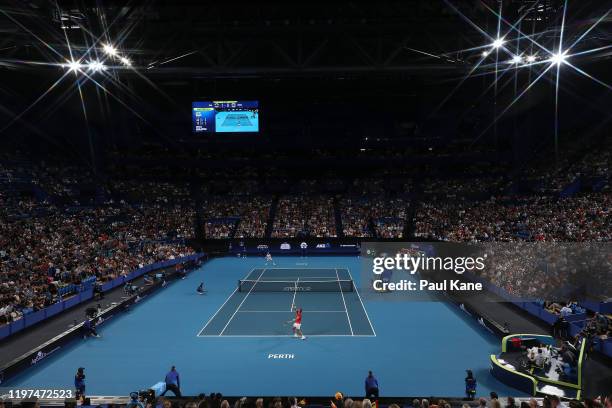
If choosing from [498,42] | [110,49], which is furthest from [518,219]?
[110,49]

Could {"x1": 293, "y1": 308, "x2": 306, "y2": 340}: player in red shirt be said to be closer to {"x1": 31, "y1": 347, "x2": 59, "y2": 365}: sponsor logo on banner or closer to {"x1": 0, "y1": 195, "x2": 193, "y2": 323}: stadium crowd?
{"x1": 31, "y1": 347, "x2": 59, "y2": 365}: sponsor logo on banner

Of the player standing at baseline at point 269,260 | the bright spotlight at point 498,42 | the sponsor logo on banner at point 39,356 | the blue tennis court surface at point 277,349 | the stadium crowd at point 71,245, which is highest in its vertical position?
the bright spotlight at point 498,42

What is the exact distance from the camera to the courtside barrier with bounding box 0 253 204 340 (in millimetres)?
17734

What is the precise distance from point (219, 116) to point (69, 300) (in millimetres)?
18683

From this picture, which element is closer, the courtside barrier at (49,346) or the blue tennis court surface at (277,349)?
the blue tennis court surface at (277,349)

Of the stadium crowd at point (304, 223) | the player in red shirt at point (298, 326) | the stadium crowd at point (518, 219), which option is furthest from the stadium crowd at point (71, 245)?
the stadium crowd at point (518, 219)

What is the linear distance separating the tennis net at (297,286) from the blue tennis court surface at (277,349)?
132cm

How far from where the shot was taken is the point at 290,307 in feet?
78.0

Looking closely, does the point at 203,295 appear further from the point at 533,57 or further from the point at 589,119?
the point at 589,119

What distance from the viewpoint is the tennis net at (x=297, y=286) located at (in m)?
27.8

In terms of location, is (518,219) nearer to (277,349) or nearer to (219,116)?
(219,116)

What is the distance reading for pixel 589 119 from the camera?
42.2 metres

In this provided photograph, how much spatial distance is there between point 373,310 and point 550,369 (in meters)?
10.3

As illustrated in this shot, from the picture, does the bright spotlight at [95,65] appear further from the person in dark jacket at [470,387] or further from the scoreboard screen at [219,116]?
the person in dark jacket at [470,387]
